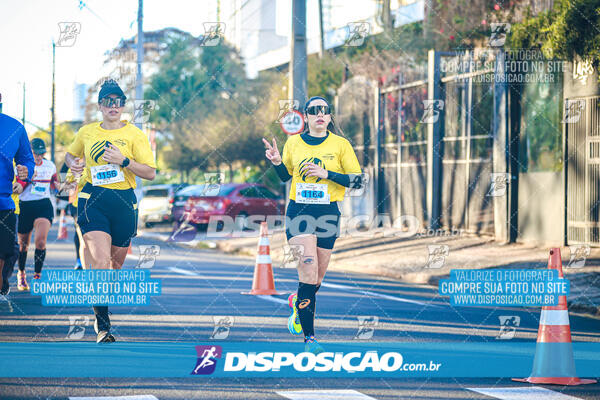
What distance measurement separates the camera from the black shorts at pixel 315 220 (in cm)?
739

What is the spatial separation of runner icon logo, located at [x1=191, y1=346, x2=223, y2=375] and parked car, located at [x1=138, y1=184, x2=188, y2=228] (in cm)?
2604

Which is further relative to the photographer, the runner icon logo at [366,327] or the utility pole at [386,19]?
the utility pole at [386,19]

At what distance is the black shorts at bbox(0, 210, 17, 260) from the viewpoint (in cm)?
755

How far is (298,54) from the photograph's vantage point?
750 inches

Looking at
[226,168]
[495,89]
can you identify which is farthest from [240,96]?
[495,89]

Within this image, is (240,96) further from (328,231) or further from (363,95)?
(328,231)

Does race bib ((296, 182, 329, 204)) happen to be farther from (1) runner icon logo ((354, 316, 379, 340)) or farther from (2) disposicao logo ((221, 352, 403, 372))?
(1) runner icon logo ((354, 316, 379, 340))

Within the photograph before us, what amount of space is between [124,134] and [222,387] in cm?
234

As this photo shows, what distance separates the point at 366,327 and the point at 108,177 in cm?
310

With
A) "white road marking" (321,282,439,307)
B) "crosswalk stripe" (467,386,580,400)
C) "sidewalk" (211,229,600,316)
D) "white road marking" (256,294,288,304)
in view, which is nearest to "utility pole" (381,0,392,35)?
"sidewalk" (211,229,600,316)

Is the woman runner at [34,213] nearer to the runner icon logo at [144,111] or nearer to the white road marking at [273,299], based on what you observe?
the runner icon logo at [144,111]

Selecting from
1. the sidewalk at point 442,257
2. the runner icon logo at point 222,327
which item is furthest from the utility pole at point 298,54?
the runner icon logo at point 222,327

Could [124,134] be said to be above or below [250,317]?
above

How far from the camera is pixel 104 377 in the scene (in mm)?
6664
